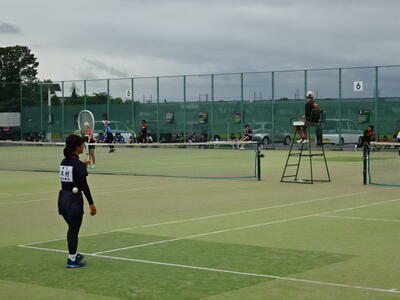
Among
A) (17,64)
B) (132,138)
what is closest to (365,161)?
(132,138)

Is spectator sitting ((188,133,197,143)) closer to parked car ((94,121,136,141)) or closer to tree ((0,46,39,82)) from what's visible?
parked car ((94,121,136,141))

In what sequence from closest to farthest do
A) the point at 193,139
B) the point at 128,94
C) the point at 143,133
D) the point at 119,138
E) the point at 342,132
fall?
the point at 342,132 < the point at 143,133 < the point at 193,139 < the point at 119,138 < the point at 128,94

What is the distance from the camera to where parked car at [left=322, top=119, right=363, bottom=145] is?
144 feet

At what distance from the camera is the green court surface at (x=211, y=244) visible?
324 inches

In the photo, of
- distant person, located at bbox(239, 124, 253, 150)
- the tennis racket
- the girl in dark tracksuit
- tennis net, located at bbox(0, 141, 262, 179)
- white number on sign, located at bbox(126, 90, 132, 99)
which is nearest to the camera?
the girl in dark tracksuit

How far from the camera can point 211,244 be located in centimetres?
1099

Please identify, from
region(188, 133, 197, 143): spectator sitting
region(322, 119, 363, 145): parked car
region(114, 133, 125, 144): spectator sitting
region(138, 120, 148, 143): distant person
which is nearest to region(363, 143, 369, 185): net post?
region(322, 119, 363, 145): parked car

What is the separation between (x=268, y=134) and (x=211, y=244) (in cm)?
3641

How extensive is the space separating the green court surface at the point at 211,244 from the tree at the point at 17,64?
65.5 meters

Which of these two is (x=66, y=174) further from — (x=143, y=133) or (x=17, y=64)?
(x=17, y=64)

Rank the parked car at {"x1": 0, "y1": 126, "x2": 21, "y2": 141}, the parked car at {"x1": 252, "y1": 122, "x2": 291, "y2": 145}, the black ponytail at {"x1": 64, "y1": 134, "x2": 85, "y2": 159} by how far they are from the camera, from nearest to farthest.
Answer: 1. the black ponytail at {"x1": 64, "y1": 134, "x2": 85, "y2": 159}
2. the parked car at {"x1": 252, "y1": 122, "x2": 291, "y2": 145}
3. the parked car at {"x1": 0, "y1": 126, "x2": 21, "y2": 141}

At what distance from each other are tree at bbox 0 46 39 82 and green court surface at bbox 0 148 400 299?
65452 millimetres

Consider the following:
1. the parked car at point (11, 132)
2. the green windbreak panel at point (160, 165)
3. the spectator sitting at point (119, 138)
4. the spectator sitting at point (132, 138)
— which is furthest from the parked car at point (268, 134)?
the parked car at point (11, 132)

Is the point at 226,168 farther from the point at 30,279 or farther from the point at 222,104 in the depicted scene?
the point at 222,104
